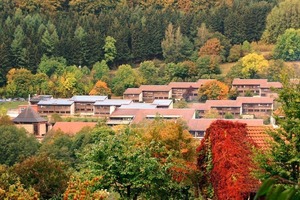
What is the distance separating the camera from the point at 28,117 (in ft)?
87.2

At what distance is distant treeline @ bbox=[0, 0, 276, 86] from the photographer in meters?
35.8

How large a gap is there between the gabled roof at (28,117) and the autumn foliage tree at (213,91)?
23.5 ft

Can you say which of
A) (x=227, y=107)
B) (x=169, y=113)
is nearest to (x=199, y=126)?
(x=169, y=113)

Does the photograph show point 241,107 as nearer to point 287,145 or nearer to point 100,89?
point 100,89

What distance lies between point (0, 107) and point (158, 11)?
42.0 ft

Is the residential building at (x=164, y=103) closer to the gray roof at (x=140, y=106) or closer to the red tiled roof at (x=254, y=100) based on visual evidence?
the gray roof at (x=140, y=106)

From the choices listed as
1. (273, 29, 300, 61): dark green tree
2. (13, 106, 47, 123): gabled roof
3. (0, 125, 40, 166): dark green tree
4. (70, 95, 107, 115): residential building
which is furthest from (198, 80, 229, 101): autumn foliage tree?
(0, 125, 40, 166): dark green tree

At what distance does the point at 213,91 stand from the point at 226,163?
2342 cm

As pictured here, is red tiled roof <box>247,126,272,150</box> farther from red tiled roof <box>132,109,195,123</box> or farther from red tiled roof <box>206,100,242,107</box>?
red tiled roof <box>206,100,242,107</box>

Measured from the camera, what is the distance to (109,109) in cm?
2900

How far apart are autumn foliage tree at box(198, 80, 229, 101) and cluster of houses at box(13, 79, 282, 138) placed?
0.64 metres

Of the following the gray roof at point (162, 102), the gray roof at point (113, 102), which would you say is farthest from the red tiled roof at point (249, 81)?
the gray roof at point (113, 102)

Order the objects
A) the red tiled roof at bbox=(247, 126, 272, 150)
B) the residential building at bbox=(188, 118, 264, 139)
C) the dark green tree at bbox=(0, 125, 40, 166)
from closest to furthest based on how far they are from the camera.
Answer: the red tiled roof at bbox=(247, 126, 272, 150) → the dark green tree at bbox=(0, 125, 40, 166) → the residential building at bbox=(188, 118, 264, 139)

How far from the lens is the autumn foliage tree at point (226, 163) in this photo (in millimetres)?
6418
